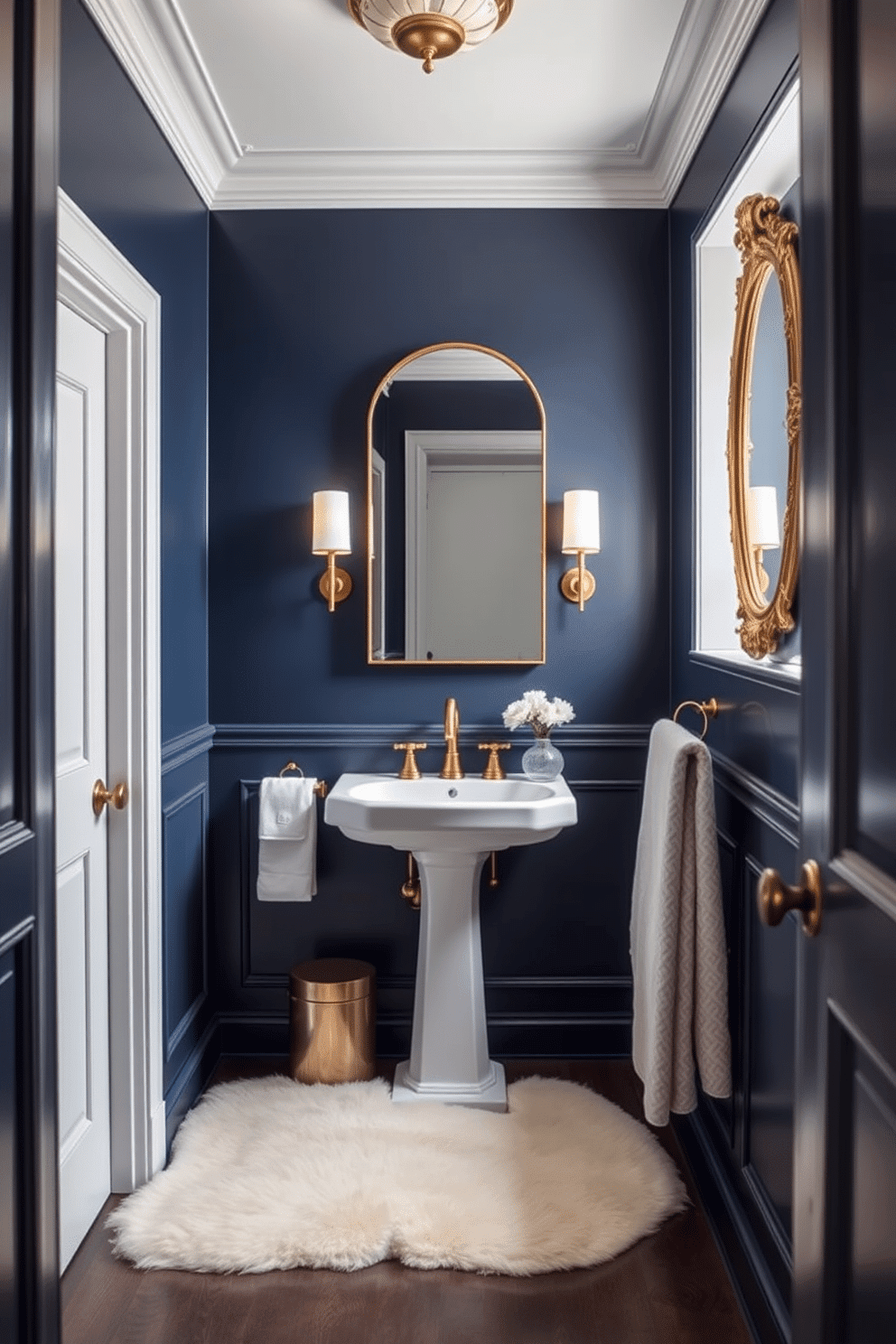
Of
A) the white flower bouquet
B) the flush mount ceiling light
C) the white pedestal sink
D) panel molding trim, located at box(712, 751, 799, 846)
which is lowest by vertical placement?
the white pedestal sink

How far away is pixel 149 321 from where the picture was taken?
2369mm

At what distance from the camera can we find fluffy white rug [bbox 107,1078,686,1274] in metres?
2.10

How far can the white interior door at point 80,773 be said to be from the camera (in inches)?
81.8

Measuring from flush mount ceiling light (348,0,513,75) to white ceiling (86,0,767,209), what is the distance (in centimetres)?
8

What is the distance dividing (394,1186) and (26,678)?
1.67 m

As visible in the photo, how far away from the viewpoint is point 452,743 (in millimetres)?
2943

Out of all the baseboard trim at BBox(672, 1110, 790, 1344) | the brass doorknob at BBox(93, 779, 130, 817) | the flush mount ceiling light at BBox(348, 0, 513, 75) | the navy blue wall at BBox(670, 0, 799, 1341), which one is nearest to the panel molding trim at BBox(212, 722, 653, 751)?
the navy blue wall at BBox(670, 0, 799, 1341)

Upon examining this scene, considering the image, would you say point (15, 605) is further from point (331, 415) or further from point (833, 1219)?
point (331, 415)

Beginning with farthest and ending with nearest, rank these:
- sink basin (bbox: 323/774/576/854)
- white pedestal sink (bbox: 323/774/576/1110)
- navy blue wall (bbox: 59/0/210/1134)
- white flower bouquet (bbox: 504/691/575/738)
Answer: white flower bouquet (bbox: 504/691/575/738)
white pedestal sink (bbox: 323/774/576/1110)
sink basin (bbox: 323/774/576/854)
navy blue wall (bbox: 59/0/210/1134)

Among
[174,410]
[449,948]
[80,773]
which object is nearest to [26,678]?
[80,773]

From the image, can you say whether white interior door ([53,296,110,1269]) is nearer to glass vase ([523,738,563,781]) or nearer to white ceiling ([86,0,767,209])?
white ceiling ([86,0,767,209])

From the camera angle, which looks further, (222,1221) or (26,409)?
(222,1221)

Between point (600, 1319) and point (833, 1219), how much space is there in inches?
44.8

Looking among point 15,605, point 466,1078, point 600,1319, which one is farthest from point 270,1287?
point 15,605
